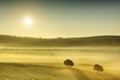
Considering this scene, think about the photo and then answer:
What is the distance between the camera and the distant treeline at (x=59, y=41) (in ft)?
218

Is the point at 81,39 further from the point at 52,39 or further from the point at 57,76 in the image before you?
the point at 57,76

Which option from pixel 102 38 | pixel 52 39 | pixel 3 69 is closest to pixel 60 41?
pixel 52 39

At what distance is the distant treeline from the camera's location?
6641 cm

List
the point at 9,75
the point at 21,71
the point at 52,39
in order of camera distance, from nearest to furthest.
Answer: the point at 9,75 < the point at 21,71 < the point at 52,39

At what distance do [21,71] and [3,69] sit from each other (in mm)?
1446

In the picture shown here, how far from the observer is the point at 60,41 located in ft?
238

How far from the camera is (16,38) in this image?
260 feet

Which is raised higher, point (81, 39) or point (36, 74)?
point (81, 39)

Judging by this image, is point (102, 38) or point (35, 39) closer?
point (102, 38)

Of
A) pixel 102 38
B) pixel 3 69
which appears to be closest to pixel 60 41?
pixel 102 38

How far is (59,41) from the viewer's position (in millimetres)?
73000

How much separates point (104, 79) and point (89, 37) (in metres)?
47.1

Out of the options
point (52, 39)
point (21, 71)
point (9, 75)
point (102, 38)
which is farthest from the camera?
point (52, 39)

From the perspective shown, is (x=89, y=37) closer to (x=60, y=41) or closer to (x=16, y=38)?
(x=60, y=41)
